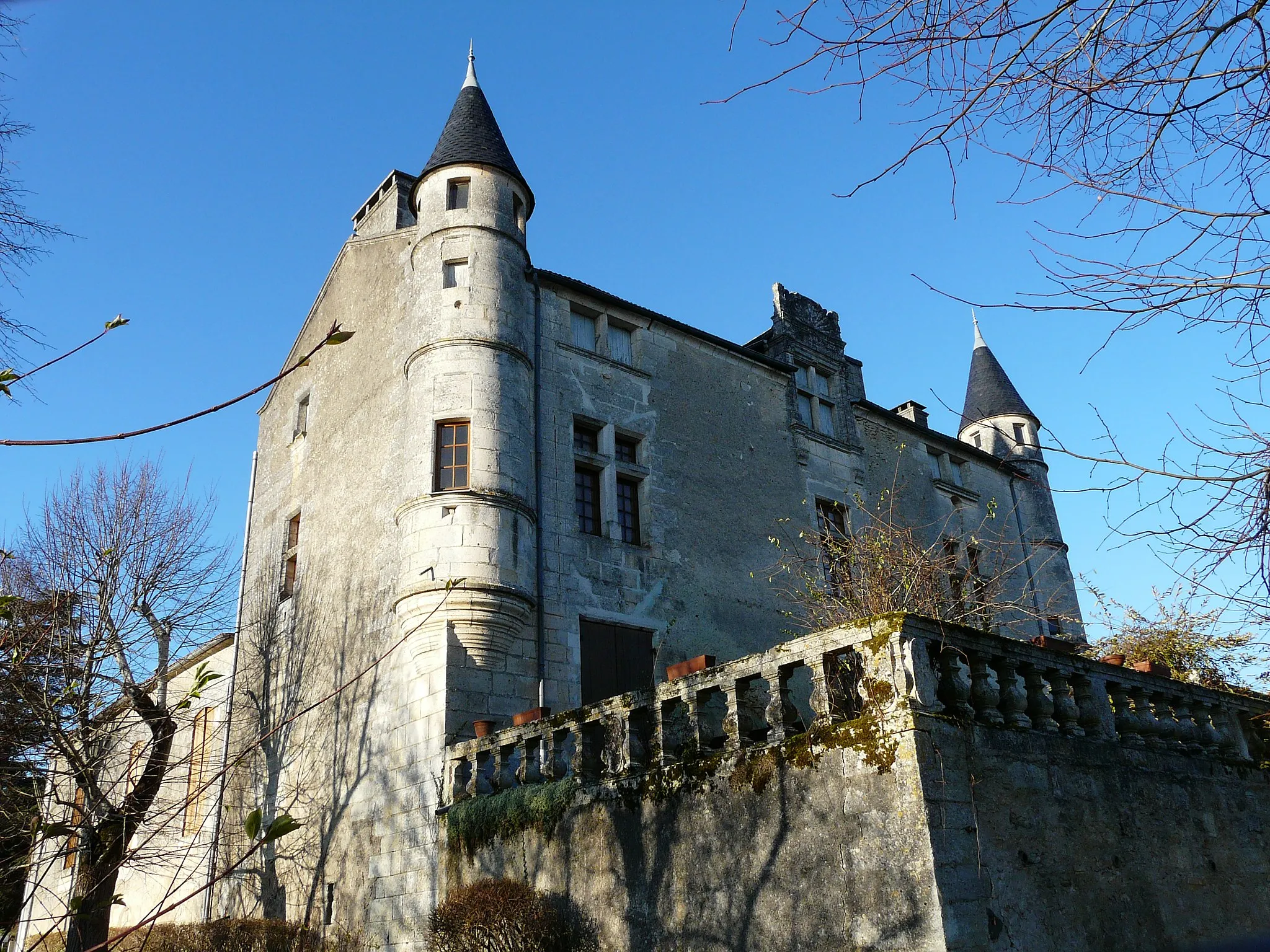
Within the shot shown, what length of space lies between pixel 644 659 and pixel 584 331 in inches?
213

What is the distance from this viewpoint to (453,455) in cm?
1374

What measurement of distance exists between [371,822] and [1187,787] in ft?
31.0

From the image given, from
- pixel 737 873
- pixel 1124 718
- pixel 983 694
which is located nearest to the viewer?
pixel 983 694

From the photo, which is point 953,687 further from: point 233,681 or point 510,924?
point 233,681

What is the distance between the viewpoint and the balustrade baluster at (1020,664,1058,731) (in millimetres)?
7352

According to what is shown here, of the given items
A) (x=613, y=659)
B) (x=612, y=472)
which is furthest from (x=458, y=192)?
(x=613, y=659)

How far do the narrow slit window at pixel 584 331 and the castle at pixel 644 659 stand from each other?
0.13m

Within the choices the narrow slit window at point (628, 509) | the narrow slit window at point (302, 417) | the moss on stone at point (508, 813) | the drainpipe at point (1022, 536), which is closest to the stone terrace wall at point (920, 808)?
the moss on stone at point (508, 813)

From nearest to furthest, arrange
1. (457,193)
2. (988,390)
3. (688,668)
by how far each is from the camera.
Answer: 1. (688,668)
2. (457,193)
3. (988,390)

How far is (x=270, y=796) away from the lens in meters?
15.9

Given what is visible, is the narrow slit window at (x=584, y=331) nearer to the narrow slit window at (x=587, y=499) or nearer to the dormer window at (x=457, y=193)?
the narrow slit window at (x=587, y=499)

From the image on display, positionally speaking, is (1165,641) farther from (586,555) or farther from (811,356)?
(811,356)

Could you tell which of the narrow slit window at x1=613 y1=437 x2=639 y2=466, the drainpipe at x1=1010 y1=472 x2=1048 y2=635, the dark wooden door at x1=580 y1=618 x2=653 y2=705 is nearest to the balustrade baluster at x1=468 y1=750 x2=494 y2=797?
the dark wooden door at x1=580 y1=618 x2=653 y2=705

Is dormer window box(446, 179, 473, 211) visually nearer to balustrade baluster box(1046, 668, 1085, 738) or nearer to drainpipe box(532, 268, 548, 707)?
drainpipe box(532, 268, 548, 707)
